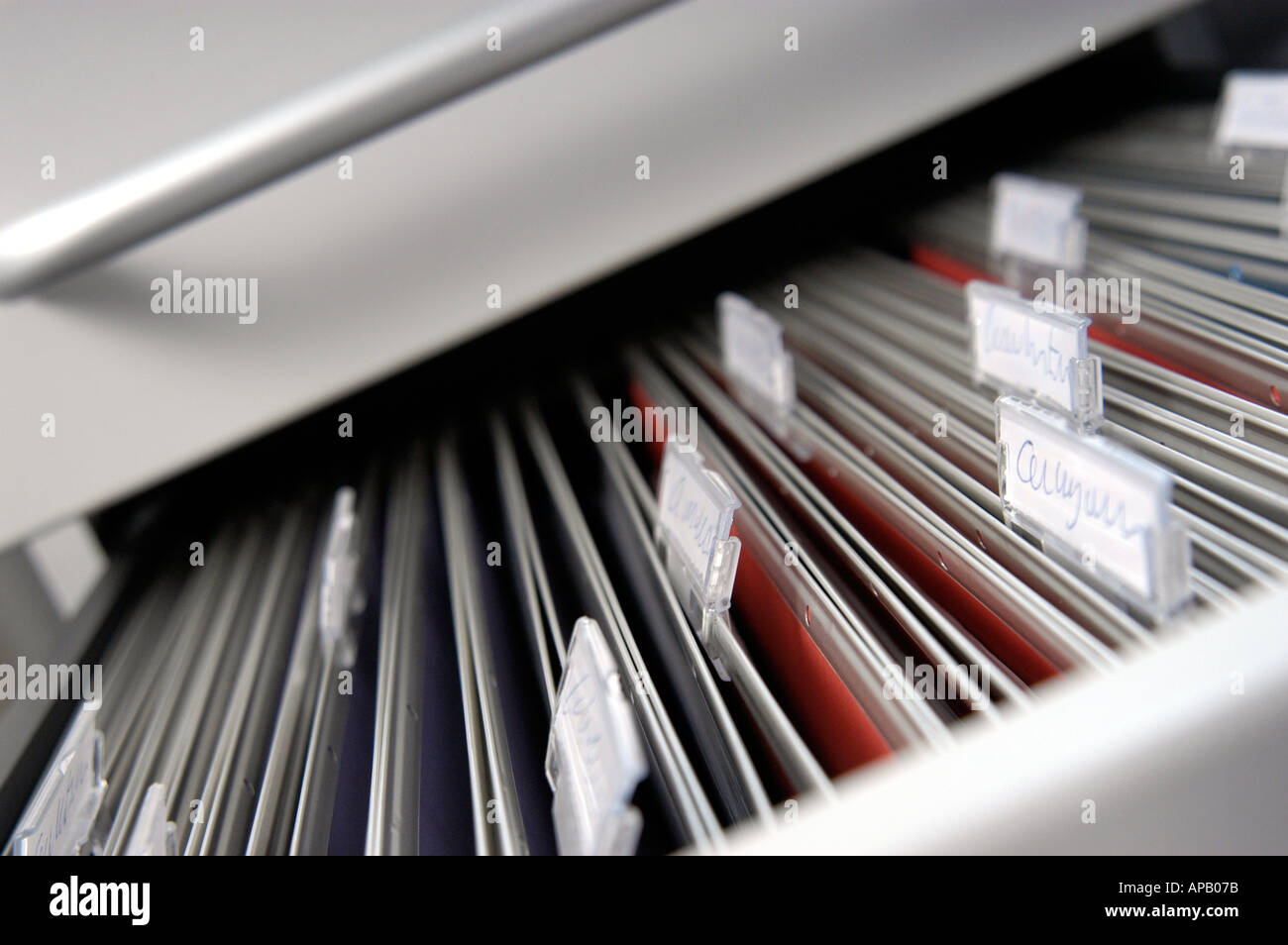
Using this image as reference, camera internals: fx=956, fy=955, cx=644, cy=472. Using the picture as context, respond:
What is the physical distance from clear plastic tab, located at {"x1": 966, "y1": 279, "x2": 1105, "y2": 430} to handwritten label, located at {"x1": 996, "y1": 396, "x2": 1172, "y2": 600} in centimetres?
6

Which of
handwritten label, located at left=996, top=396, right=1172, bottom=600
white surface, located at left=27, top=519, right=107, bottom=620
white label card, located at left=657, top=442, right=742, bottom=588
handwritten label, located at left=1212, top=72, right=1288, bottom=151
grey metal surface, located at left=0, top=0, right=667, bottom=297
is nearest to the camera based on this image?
handwritten label, located at left=996, top=396, right=1172, bottom=600

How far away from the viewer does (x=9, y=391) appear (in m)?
0.76

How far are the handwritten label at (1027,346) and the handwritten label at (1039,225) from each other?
23 cm

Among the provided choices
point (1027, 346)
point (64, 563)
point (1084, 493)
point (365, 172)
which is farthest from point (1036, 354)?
point (64, 563)

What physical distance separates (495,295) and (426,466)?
0.32m

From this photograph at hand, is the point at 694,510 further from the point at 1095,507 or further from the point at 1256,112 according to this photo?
the point at 1256,112

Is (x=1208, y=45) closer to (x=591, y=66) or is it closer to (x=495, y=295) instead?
(x=591, y=66)

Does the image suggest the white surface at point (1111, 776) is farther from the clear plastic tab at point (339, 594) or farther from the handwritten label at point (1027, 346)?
the clear plastic tab at point (339, 594)

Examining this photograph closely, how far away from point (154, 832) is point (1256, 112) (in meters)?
1.18

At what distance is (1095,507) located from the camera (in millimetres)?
475

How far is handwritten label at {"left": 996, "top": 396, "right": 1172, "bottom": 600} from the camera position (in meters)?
0.43

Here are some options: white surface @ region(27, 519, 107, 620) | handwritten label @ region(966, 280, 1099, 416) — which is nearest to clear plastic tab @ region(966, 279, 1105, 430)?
handwritten label @ region(966, 280, 1099, 416)

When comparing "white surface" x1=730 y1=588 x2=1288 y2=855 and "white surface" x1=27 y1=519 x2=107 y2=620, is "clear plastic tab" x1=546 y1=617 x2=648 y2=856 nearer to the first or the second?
"white surface" x1=730 y1=588 x2=1288 y2=855

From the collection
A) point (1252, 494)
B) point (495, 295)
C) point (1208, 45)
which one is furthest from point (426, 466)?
point (1208, 45)
